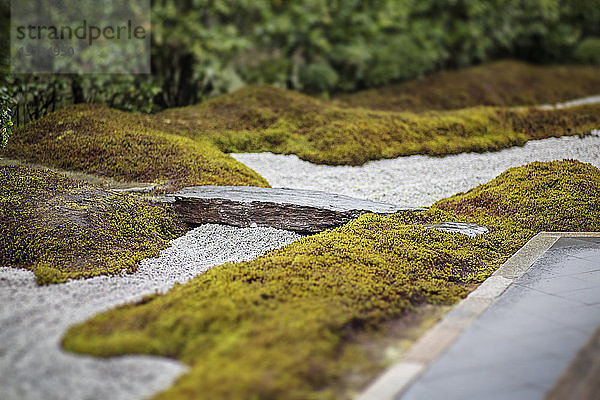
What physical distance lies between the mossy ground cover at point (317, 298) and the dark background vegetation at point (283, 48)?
3.58 meters

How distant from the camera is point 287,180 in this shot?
506cm

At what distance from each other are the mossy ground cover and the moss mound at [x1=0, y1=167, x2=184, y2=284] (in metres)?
0.85

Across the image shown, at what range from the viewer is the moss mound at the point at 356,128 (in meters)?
5.51

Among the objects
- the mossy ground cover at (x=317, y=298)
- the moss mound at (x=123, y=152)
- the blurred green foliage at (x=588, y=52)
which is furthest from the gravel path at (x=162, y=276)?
the blurred green foliage at (x=588, y=52)

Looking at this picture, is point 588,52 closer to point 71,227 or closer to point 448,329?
point 448,329

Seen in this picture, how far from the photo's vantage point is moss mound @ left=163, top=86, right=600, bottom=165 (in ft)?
18.1

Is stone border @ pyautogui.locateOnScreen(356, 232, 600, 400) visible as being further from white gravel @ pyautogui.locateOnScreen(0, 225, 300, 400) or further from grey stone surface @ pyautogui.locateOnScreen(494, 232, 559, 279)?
white gravel @ pyautogui.locateOnScreen(0, 225, 300, 400)

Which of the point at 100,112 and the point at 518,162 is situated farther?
the point at 100,112

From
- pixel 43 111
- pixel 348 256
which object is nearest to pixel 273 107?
pixel 43 111

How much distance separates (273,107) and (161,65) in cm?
174

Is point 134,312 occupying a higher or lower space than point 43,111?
lower

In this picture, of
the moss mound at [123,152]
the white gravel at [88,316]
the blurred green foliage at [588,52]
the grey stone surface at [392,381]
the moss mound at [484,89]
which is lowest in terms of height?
the white gravel at [88,316]

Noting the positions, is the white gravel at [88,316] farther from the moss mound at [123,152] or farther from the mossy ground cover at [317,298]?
the moss mound at [123,152]

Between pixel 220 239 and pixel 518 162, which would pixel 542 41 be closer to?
pixel 518 162
